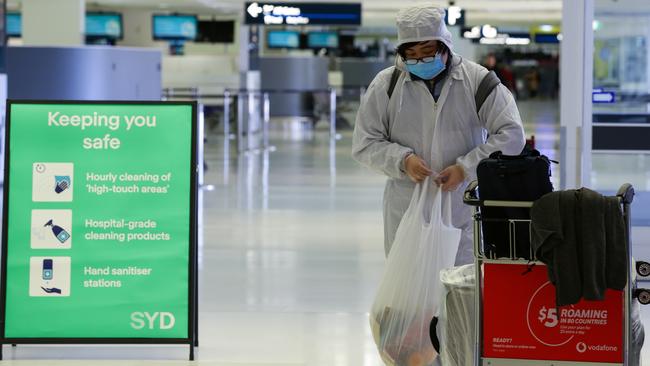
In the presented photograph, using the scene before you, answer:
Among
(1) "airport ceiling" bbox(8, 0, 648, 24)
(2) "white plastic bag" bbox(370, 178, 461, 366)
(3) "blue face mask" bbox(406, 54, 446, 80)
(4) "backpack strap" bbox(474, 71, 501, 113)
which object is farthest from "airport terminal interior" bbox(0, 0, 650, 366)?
(1) "airport ceiling" bbox(8, 0, 648, 24)

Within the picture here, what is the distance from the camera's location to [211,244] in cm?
938

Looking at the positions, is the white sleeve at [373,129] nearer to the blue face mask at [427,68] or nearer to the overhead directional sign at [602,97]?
the blue face mask at [427,68]

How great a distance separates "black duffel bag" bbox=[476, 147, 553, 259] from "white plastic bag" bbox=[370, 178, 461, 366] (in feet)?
2.02

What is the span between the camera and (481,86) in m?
4.61

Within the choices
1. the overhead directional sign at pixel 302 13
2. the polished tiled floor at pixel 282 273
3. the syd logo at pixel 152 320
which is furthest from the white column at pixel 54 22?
the syd logo at pixel 152 320

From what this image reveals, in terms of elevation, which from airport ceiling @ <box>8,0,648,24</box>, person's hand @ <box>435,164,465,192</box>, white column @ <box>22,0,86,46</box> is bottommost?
person's hand @ <box>435,164,465,192</box>

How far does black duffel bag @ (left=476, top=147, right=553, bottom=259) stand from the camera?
3703mm

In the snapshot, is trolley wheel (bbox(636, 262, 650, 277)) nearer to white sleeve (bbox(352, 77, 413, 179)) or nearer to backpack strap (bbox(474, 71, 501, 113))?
backpack strap (bbox(474, 71, 501, 113))

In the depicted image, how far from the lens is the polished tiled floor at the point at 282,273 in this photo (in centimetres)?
556

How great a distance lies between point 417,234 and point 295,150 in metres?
16.1

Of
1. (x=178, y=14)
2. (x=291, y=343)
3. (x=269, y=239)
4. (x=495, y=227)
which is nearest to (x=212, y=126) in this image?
(x=178, y=14)

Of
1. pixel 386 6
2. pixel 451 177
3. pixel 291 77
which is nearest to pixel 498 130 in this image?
pixel 451 177

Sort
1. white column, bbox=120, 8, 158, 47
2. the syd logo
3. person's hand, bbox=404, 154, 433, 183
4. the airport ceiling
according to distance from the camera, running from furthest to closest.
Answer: white column, bbox=120, 8, 158, 47, the airport ceiling, the syd logo, person's hand, bbox=404, 154, 433, 183

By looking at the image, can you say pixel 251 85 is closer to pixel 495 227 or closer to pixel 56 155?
pixel 56 155
